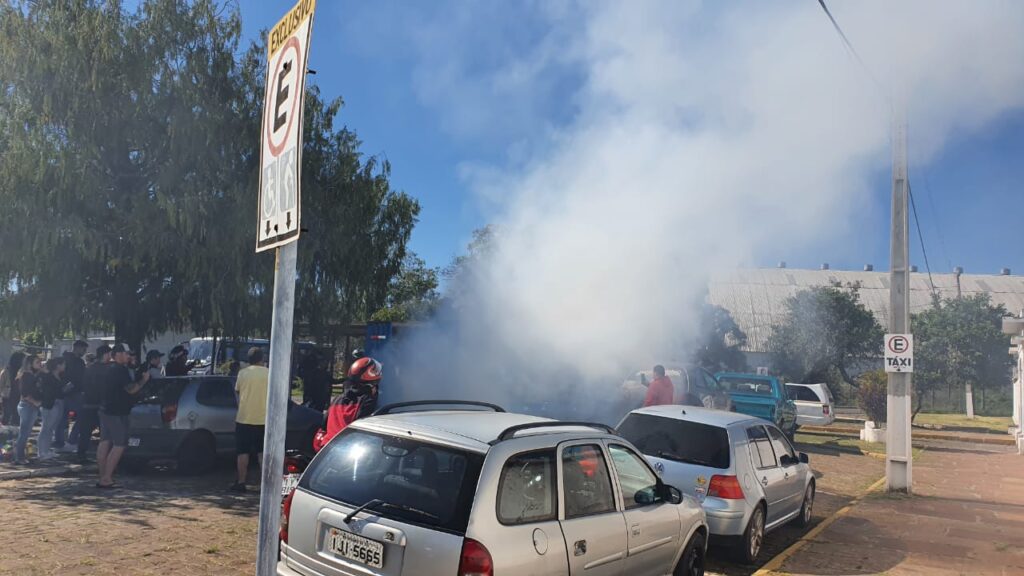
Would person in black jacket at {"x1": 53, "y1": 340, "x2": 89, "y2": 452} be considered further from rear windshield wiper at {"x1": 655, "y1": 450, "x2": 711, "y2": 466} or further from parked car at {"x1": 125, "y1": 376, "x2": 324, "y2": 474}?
rear windshield wiper at {"x1": 655, "y1": 450, "x2": 711, "y2": 466}

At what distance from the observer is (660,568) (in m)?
5.47

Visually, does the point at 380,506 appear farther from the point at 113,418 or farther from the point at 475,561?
the point at 113,418

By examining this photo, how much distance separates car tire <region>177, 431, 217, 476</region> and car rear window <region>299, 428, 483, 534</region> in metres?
6.83

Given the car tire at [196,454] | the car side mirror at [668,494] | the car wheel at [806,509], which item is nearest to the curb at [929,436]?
the car wheel at [806,509]

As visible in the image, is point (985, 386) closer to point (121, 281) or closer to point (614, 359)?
point (614, 359)

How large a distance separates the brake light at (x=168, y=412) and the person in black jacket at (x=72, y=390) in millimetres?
2330

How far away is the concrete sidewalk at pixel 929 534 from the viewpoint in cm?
762

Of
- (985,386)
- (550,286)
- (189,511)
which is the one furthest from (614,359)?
(985,386)

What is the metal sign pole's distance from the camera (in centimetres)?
301

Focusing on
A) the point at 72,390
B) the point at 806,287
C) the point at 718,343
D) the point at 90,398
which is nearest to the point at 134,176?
the point at 72,390

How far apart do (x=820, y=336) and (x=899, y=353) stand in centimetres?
2582

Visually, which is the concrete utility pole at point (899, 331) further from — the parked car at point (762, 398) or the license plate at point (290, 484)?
the license plate at point (290, 484)

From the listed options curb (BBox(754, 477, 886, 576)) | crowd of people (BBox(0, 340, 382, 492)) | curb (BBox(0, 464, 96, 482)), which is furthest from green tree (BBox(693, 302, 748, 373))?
curb (BBox(0, 464, 96, 482))

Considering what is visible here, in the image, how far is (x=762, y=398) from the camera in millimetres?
17562
